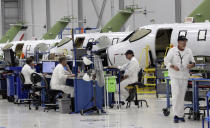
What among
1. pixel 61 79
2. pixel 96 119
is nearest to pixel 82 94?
pixel 61 79

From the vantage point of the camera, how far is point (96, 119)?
37.1 feet

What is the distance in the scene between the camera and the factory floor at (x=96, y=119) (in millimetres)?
10148

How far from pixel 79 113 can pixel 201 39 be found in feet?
23.1

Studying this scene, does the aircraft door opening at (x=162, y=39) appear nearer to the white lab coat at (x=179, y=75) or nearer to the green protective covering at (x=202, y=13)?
the green protective covering at (x=202, y=13)

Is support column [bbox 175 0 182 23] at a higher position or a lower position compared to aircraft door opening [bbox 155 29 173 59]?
higher

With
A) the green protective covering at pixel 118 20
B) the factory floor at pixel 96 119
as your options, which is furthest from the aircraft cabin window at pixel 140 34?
the green protective covering at pixel 118 20

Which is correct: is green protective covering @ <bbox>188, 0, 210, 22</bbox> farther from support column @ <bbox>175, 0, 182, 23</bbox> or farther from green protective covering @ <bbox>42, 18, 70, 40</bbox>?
green protective covering @ <bbox>42, 18, 70, 40</bbox>

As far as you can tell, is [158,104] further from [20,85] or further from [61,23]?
[61,23]

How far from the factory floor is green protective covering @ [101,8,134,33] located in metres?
17.6

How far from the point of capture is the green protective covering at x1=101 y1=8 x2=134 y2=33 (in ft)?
102

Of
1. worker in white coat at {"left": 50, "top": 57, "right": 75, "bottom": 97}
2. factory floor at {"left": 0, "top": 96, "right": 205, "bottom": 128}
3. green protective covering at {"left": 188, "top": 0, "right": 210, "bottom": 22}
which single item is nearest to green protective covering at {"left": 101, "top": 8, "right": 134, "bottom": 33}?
green protective covering at {"left": 188, "top": 0, "right": 210, "bottom": 22}

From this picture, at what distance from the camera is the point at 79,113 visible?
1251 cm

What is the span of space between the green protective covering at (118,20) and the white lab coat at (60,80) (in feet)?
58.7

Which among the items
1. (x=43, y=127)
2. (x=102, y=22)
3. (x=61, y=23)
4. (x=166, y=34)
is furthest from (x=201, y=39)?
(x=61, y=23)
